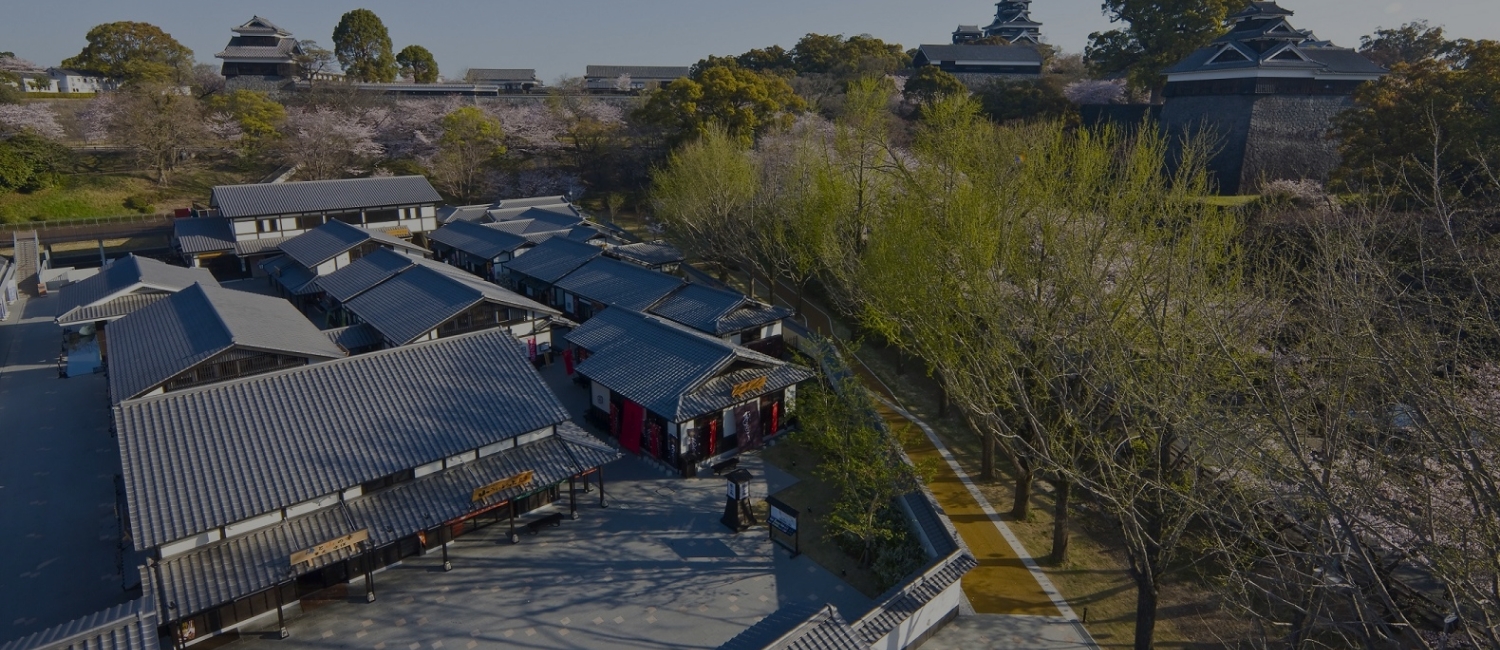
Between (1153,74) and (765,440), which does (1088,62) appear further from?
(765,440)

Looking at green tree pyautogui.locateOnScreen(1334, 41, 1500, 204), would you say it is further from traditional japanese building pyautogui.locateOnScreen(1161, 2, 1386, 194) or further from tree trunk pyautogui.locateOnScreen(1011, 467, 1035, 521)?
tree trunk pyautogui.locateOnScreen(1011, 467, 1035, 521)

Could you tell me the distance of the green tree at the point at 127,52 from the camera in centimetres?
6134

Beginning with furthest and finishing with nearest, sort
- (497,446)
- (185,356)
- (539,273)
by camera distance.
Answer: (539,273) → (185,356) → (497,446)

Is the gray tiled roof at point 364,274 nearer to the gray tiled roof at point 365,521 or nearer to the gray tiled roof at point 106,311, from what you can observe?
the gray tiled roof at point 106,311

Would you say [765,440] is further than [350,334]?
No

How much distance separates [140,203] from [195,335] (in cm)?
3757

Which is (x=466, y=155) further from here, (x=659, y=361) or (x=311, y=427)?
(x=311, y=427)

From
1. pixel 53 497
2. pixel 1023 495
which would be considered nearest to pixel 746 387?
pixel 1023 495

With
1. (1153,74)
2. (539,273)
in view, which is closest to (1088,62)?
(1153,74)

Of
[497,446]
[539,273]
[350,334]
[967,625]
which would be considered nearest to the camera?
[967,625]

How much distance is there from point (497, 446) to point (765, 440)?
7.59m

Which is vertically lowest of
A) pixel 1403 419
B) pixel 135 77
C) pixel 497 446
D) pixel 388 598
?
pixel 388 598

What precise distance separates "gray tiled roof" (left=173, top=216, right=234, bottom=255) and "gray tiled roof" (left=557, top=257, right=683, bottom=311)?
63.4 feet

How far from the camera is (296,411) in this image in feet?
50.9
